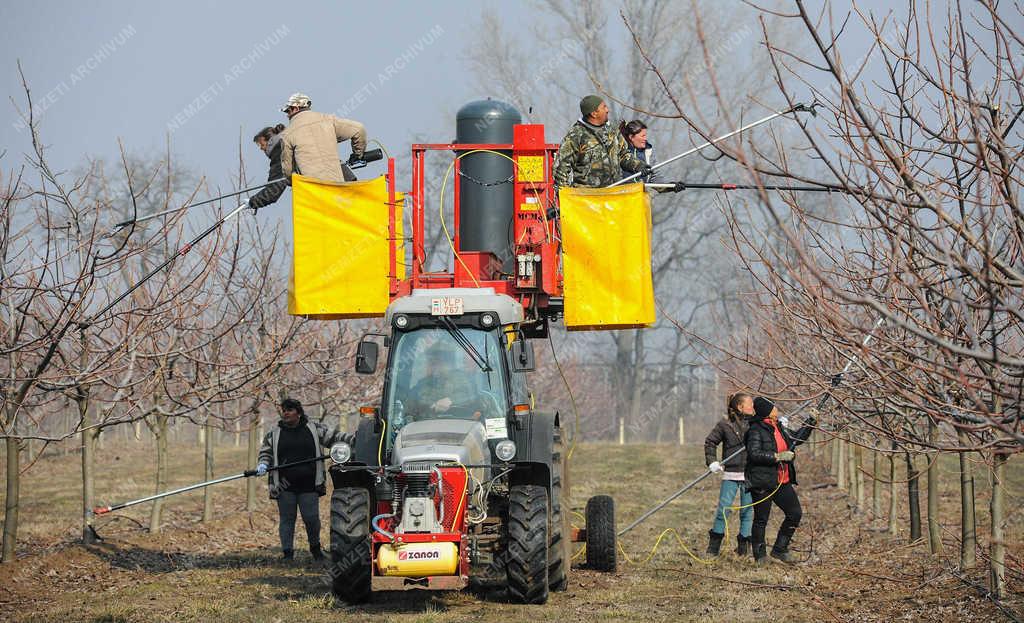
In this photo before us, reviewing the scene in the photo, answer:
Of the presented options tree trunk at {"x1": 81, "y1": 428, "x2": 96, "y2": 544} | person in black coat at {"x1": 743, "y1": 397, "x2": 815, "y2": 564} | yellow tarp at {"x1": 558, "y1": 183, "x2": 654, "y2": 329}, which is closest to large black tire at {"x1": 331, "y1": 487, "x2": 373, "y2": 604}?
yellow tarp at {"x1": 558, "y1": 183, "x2": 654, "y2": 329}

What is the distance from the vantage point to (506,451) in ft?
29.3

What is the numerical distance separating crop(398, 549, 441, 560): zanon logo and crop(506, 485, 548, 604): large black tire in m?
0.70

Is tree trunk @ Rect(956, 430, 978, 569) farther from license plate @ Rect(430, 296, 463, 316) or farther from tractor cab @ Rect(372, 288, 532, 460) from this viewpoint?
license plate @ Rect(430, 296, 463, 316)

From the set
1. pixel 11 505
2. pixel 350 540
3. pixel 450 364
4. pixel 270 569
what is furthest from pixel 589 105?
pixel 11 505

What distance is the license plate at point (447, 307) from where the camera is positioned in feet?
31.0

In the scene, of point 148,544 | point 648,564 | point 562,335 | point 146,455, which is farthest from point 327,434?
Answer: point 562,335

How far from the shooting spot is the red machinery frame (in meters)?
10.4

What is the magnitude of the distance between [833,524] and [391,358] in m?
9.32

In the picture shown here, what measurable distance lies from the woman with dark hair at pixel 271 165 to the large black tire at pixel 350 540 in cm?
342

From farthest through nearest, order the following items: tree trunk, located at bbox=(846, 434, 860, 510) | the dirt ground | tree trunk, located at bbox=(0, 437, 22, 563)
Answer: tree trunk, located at bbox=(846, 434, 860, 510)
tree trunk, located at bbox=(0, 437, 22, 563)
the dirt ground

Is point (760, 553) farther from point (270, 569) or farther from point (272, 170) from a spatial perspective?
point (272, 170)

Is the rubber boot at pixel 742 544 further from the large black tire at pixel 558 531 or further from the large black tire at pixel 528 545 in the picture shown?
the large black tire at pixel 528 545

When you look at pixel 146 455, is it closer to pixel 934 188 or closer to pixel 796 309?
pixel 796 309

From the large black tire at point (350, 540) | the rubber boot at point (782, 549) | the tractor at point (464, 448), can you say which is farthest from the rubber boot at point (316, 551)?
the rubber boot at point (782, 549)
